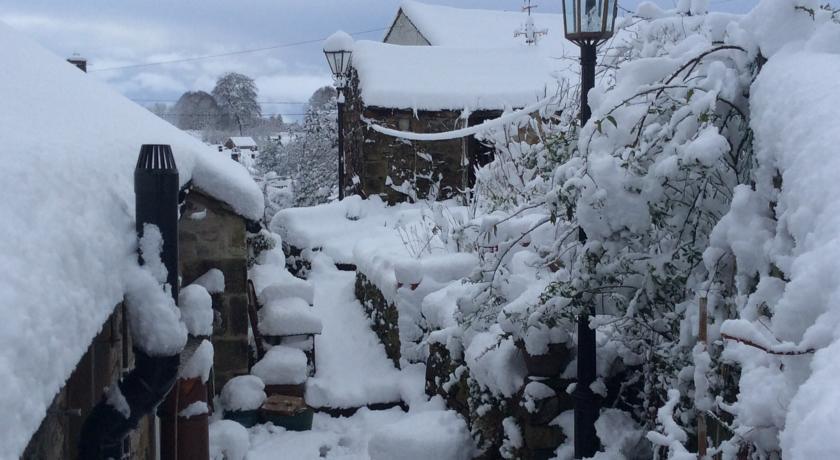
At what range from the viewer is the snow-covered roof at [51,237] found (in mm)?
1183

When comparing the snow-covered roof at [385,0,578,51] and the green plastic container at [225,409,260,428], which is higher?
the snow-covered roof at [385,0,578,51]

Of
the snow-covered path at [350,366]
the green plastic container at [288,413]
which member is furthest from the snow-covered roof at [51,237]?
the snow-covered path at [350,366]

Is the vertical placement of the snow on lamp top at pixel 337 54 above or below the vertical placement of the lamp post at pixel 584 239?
above

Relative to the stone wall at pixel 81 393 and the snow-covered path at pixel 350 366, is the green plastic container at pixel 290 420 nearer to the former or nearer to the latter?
the snow-covered path at pixel 350 366

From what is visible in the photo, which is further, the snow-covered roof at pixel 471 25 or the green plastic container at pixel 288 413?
the snow-covered roof at pixel 471 25

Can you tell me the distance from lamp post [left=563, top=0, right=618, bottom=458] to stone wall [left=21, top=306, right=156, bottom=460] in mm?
2203

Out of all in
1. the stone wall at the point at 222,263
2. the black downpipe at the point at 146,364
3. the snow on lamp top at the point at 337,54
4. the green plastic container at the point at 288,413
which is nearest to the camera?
the black downpipe at the point at 146,364

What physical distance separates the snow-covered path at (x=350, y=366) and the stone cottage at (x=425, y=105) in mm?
3029

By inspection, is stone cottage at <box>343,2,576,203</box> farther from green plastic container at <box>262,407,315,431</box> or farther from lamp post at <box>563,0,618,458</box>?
lamp post at <box>563,0,618,458</box>

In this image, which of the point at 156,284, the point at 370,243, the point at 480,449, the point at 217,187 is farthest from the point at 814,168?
the point at 370,243

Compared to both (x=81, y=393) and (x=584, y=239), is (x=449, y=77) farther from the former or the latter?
(x=81, y=393)

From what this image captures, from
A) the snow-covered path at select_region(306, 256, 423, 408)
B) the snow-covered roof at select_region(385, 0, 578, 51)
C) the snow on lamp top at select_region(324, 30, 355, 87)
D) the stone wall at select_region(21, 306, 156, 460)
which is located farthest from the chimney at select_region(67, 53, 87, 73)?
the snow-covered roof at select_region(385, 0, 578, 51)

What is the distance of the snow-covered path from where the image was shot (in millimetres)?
7148

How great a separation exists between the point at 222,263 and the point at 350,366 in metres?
2.02
